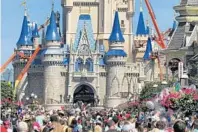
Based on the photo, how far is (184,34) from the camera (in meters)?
76.6

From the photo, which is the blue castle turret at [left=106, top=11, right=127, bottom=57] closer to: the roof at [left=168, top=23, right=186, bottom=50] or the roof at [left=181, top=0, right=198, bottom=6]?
the roof at [left=181, top=0, right=198, bottom=6]

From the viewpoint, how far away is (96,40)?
123 meters

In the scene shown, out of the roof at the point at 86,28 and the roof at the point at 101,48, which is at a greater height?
the roof at the point at 86,28

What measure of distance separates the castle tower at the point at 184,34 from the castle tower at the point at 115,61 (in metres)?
35.2

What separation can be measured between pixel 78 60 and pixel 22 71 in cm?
938

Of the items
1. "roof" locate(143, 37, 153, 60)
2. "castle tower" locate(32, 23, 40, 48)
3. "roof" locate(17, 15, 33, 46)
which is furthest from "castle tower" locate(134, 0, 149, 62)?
"roof" locate(17, 15, 33, 46)

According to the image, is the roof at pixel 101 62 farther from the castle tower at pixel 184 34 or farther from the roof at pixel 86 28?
the castle tower at pixel 184 34

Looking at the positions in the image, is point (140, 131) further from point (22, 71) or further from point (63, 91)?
point (22, 71)

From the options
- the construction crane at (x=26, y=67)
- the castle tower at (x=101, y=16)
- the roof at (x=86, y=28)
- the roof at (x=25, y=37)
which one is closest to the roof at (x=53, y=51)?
the roof at (x=86, y=28)

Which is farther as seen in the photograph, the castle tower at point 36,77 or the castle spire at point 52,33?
the castle tower at point 36,77

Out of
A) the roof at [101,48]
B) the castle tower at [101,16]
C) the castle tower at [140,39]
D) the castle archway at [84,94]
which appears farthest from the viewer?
the castle tower at [140,39]

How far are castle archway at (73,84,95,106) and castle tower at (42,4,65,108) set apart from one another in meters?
2.29

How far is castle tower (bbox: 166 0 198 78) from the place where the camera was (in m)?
73.8

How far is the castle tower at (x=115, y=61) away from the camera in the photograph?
116750 mm
